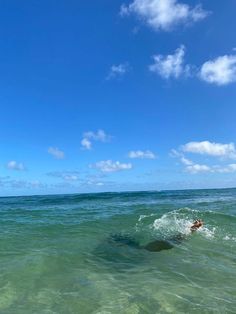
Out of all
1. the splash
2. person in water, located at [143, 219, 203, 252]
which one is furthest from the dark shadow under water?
the splash

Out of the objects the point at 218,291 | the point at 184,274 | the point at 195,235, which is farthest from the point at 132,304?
the point at 195,235

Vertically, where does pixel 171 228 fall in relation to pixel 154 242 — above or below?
above

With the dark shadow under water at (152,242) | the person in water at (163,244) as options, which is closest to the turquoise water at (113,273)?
the dark shadow under water at (152,242)

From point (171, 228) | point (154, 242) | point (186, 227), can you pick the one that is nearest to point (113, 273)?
point (154, 242)

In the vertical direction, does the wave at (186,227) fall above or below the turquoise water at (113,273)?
above

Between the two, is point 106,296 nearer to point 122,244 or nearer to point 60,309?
point 60,309

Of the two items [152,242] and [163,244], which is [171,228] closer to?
[152,242]

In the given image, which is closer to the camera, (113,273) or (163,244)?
(113,273)

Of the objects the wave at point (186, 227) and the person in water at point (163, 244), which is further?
the wave at point (186, 227)

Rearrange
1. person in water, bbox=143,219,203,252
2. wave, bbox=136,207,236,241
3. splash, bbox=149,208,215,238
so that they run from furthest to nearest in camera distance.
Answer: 1. splash, bbox=149,208,215,238
2. wave, bbox=136,207,236,241
3. person in water, bbox=143,219,203,252

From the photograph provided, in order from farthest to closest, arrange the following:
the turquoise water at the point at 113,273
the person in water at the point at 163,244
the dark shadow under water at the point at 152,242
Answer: the dark shadow under water at the point at 152,242 < the person in water at the point at 163,244 < the turquoise water at the point at 113,273

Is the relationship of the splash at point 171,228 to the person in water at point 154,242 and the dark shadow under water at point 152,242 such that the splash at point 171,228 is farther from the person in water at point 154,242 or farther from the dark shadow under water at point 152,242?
the dark shadow under water at point 152,242

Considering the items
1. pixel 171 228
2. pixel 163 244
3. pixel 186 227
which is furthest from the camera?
pixel 171 228

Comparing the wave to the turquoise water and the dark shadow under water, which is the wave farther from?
the dark shadow under water
